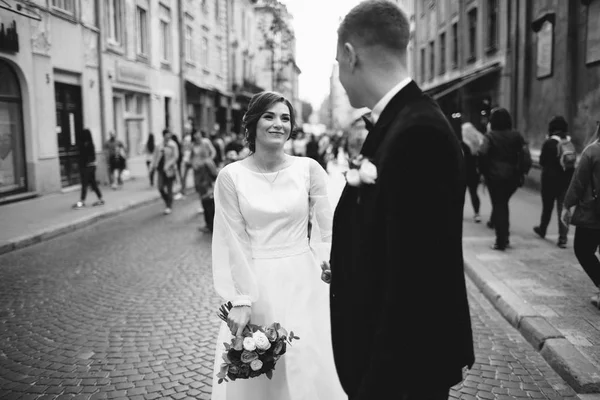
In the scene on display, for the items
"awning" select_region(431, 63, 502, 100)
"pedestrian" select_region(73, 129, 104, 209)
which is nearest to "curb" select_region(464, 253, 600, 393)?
"pedestrian" select_region(73, 129, 104, 209)

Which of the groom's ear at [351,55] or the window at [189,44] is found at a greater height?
the window at [189,44]

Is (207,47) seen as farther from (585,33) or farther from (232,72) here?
(585,33)

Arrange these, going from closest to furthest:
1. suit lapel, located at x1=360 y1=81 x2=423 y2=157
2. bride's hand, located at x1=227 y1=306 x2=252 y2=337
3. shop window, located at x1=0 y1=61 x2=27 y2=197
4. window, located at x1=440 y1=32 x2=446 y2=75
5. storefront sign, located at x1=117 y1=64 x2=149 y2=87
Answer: suit lapel, located at x1=360 y1=81 x2=423 y2=157
bride's hand, located at x1=227 y1=306 x2=252 y2=337
shop window, located at x1=0 y1=61 x2=27 y2=197
storefront sign, located at x1=117 y1=64 x2=149 y2=87
window, located at x1=440 y1=32 x2=446 y2=75

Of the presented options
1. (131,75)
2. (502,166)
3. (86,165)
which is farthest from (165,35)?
(502,166)

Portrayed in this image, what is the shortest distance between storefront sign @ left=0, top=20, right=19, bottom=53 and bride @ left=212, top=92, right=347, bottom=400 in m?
12.1

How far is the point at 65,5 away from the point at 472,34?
15.5 meters

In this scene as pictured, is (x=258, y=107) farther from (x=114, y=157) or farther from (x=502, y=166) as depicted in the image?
(x=114, y=157)

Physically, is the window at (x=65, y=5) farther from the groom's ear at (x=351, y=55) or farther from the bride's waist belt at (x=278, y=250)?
the groom's ear at (x=351, y=55)

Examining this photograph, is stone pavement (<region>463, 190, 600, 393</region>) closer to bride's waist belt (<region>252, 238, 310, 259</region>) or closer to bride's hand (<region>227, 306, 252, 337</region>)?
bride's waist belt (<region>252, 238, 310, 259</region>)

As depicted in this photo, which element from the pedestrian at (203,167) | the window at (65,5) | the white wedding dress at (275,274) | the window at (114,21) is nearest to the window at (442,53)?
the window at (114,21)

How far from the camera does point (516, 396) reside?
368 centimetres

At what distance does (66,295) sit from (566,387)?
5.04m

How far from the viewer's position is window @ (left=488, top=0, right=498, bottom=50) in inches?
770

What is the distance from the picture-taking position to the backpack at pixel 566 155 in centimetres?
772
